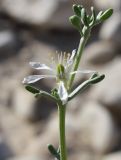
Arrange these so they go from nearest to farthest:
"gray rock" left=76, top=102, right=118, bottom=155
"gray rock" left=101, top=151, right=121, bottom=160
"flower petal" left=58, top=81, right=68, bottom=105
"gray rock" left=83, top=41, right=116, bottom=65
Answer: "flower petal" left=58, top=81, right=68, bottom=105
"gray rock" left=101, top=151, right=121, bottom=160
"gray rock" left=76, top=102, right=118, bottom=155
"gray rock" left=83, top=41, right=116, bottom=65

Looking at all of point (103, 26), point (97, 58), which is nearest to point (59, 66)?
point (97, 58)

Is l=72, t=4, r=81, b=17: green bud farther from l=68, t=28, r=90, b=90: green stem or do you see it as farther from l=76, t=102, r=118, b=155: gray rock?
l=76, t=102, r=118, b=155: gray rock

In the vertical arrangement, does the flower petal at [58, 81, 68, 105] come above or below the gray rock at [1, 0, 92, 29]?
below

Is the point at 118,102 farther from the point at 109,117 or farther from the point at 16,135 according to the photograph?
the point at 16,135

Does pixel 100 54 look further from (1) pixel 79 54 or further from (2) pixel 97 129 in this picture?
(1) pixel 79 54

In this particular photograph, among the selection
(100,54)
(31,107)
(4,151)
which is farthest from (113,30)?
(4,151)

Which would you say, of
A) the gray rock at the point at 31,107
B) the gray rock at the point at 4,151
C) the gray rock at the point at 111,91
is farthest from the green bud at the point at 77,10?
the gray rock at the point at 31,107

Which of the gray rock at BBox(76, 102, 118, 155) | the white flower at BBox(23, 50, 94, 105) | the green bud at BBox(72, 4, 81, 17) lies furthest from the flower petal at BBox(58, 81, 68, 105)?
the gray rock at BBox(76, 102, 118, 155)

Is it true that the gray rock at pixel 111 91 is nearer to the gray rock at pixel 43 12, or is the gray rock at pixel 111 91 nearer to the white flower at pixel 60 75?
the gray rock at pixel 43 12
